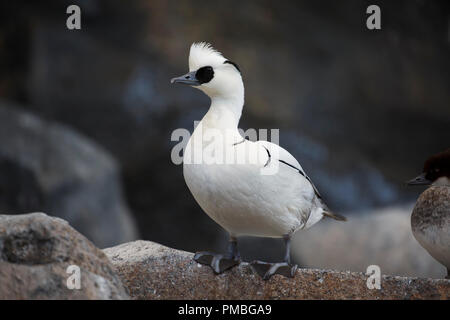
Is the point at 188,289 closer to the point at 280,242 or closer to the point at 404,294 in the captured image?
the point at 404,294

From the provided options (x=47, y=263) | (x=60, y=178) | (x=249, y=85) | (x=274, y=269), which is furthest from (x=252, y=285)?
(x=249, y=85)

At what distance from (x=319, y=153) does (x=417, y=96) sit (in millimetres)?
1060

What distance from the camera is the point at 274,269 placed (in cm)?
220

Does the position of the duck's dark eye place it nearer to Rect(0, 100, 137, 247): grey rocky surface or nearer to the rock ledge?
the rock ledge

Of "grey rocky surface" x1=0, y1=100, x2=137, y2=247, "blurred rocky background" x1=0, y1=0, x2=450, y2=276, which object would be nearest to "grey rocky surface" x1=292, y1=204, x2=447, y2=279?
"blurred rocky background" x1=0, y1=0, x2=450, y2=276

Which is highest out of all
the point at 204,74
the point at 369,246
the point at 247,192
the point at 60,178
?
the point at 204,74

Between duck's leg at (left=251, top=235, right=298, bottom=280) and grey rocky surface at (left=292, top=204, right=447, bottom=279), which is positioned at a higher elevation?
duck's leg at (left=251, top=235, right=298, bottom=280)

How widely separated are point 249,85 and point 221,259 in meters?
3.60

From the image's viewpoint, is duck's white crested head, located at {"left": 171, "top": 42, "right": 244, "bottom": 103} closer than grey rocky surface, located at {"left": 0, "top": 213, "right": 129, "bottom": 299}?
No

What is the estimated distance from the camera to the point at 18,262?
1827 millimetres

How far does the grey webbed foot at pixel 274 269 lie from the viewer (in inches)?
85.8

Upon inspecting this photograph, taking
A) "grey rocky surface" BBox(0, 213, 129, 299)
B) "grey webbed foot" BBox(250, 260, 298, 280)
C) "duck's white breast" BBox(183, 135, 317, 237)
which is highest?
"duck's white breast" BBox(183, 135, 317, 237)

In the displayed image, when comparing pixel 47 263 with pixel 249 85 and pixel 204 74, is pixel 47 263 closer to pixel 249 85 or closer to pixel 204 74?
pixel 204 74

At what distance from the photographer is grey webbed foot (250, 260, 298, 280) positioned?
2.18m
